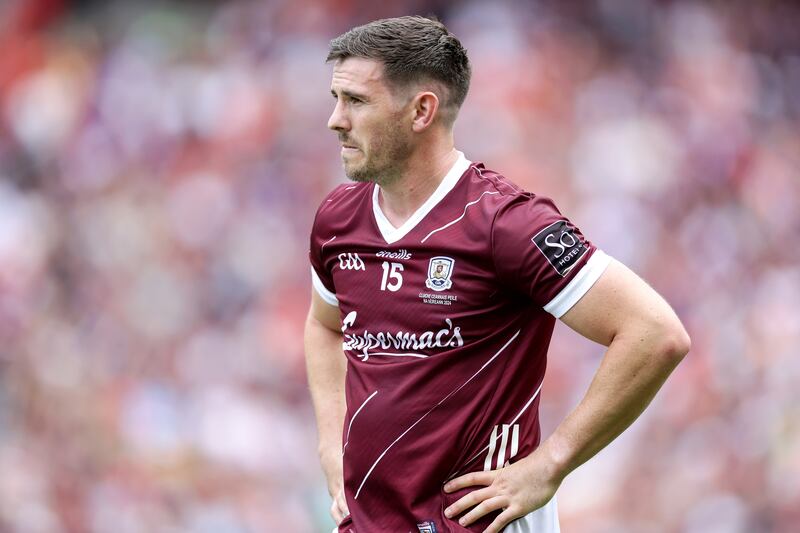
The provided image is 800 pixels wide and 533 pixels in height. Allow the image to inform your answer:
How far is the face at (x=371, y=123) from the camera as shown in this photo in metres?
3.13

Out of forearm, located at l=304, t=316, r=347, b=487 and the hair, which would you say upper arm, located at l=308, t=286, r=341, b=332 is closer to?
forearm, located at l=304, t=316, r=347, b=487

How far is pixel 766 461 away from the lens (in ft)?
22.1

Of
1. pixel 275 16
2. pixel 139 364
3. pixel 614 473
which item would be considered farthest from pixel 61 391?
pixel 614 473

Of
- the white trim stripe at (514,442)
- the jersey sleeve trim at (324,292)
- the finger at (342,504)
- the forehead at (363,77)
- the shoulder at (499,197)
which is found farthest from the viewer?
the jersey sleeve trim at (324,292)

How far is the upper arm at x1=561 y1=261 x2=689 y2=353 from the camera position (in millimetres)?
2799

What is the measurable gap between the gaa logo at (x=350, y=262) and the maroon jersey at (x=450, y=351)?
82 mm

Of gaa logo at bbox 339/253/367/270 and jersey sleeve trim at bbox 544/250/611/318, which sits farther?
gaa logo at bbox 339/253/367/270

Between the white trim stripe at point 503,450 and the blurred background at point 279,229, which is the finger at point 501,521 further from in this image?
the blurred background at point 279,229

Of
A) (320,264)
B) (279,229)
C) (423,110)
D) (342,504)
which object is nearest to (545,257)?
(423,110)

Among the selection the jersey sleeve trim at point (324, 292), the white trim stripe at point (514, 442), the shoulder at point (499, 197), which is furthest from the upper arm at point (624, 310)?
the jersey sleeve trim at point (324, 292)

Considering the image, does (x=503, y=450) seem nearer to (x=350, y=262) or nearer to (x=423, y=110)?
(x=350, y=262)

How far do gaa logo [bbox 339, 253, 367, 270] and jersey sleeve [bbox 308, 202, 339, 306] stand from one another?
0.29 ft

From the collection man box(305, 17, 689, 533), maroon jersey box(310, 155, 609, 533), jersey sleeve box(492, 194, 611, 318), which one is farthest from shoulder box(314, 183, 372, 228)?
jersey sleeve box(492, 194, 611, 318)

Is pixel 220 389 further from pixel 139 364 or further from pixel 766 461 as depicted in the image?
pixel 766 461
